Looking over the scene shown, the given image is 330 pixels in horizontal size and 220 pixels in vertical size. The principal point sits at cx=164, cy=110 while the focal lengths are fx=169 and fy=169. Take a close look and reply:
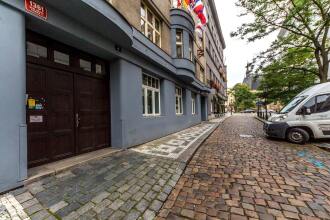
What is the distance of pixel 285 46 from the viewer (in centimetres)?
1311

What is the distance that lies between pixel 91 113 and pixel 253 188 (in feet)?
16.4

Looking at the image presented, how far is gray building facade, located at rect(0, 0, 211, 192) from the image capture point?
3205 mm

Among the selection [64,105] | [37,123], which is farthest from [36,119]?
[64,105]

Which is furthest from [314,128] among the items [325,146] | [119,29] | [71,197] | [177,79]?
[71,197]

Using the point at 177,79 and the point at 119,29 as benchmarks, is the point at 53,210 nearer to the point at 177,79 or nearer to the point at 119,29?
the point at 119,29

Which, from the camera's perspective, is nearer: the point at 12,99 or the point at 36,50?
the point at 12,99

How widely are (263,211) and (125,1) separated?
756cm

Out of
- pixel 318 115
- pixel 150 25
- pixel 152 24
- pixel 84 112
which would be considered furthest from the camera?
pixel 152 24

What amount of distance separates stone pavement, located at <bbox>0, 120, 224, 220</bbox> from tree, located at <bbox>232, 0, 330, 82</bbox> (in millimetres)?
12786

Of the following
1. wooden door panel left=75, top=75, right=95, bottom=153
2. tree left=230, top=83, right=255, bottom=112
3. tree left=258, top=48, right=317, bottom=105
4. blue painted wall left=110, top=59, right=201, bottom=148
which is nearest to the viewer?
wooden door panel left=75, top=75, right=95, bottom=153

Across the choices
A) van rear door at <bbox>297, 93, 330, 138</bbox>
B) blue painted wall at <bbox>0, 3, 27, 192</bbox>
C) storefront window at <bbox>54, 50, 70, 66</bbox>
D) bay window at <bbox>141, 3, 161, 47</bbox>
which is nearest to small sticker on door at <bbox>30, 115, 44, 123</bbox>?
blue painted wall at <bbox>0, 3, 27, 192</bbox>

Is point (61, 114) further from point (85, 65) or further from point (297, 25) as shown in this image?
point (297, 25)

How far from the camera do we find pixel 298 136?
732 centimetres

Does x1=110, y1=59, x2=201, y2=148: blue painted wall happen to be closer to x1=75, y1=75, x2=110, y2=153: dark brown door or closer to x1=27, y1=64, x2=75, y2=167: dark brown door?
x1=75, y1=75, x2=110, y2=153: dark brown door
